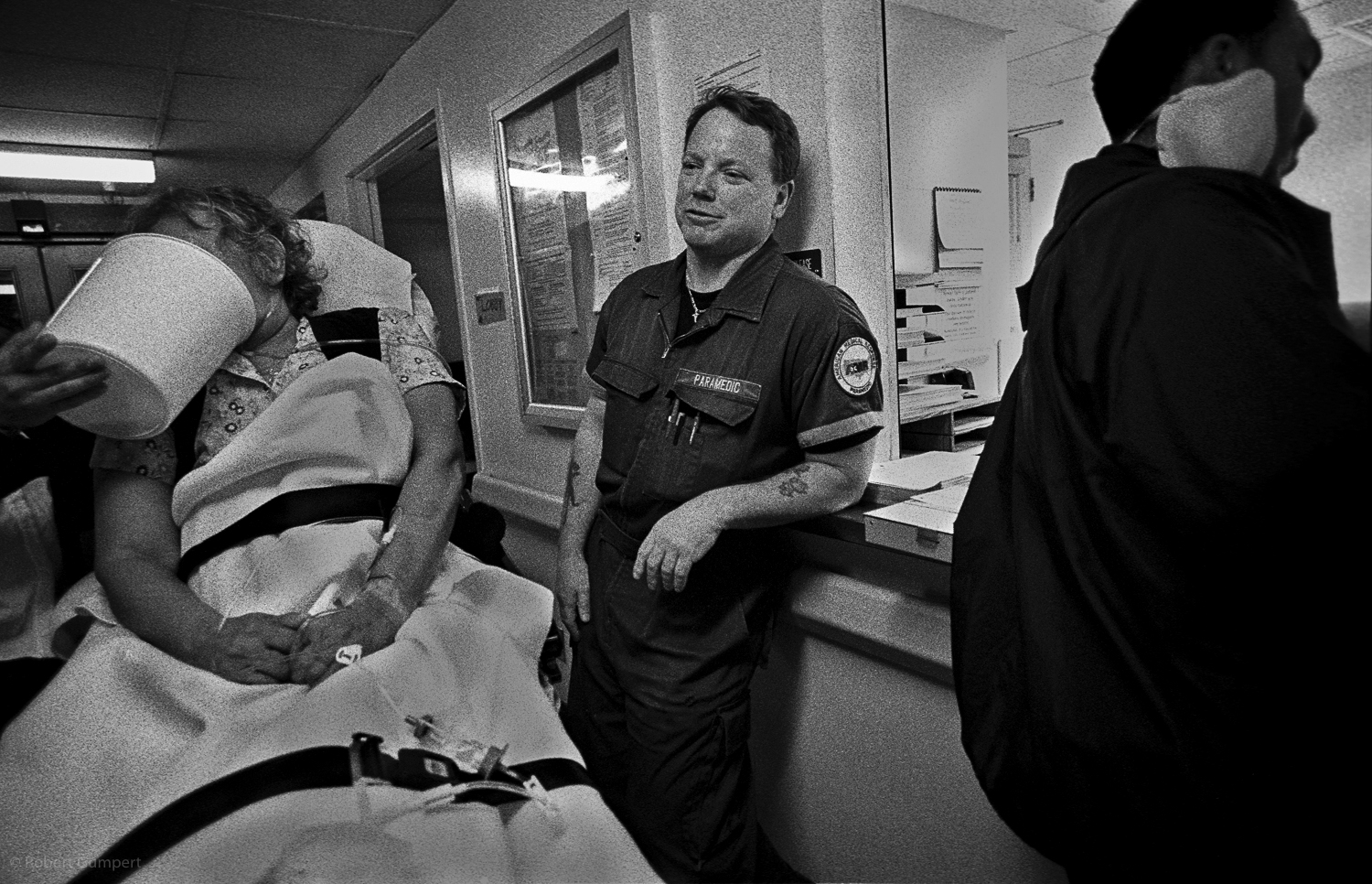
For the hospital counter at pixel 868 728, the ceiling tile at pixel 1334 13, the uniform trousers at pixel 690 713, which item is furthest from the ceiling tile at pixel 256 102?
the ceiling tile at pixel 1334 13

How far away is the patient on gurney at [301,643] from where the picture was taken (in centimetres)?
52

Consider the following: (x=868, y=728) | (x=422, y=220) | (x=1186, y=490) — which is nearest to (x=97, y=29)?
(x=422, y=220)

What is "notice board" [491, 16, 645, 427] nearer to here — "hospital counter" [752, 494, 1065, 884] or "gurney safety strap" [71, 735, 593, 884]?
"hospital counter" [752, 494, 1065, 884]

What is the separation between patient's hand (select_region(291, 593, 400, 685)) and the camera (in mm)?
721

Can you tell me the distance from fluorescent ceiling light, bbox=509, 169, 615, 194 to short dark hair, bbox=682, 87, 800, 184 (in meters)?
0.62

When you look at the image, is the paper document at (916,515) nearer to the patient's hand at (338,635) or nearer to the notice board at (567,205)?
the patient's hand at (338,635)

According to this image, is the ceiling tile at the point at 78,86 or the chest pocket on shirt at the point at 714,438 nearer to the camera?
the ceiling tile at the point at 78,86

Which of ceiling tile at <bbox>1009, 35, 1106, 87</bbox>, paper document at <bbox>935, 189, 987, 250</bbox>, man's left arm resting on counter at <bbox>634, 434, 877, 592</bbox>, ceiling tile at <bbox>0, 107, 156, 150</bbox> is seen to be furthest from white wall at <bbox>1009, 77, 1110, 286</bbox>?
ceiling tile at <bbox>0, 107, 156, 150</bbox>

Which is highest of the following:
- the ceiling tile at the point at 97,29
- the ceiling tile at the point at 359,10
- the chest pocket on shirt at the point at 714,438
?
the ceiling tile at the point at 359,10

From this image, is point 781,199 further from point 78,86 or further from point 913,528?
point 78,86

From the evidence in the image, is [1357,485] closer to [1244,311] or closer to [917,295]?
[1244,311]

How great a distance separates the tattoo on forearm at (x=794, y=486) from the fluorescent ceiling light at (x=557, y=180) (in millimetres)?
1023

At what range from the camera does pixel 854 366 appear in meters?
1.03

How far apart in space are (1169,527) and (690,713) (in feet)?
2.94
